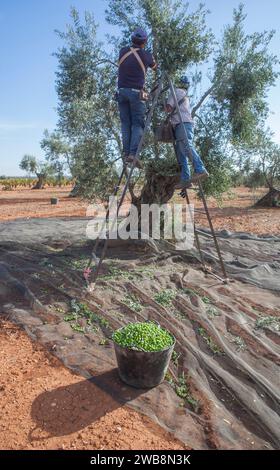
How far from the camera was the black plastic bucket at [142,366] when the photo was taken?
13.9 feet

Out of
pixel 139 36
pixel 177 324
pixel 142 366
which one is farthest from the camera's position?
pixel 139 36

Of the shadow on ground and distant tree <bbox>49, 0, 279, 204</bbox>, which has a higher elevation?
distant tree <bbox>49, 0, 279, 204</bbox>

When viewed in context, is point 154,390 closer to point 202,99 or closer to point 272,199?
point 202,99

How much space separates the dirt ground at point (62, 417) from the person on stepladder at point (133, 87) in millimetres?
3825

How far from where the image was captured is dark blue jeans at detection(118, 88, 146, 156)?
267 inches

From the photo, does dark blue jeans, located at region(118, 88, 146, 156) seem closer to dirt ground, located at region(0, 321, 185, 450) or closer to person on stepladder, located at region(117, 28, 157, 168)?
person on stepladder, located at region(117, 28, 157, 168)

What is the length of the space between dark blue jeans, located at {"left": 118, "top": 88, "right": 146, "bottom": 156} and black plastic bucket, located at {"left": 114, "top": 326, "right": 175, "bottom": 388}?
391 centimetres

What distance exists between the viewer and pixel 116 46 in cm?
946

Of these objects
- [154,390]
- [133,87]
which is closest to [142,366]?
[154,390]

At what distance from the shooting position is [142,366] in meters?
4.25

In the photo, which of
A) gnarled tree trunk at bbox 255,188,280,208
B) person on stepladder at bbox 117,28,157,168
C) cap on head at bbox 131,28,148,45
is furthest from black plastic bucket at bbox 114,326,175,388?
gnarled tree trunk at bbox 255,188,280,208

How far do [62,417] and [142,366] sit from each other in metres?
1.04

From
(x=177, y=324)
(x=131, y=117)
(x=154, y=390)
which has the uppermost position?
(x=131, y=117)

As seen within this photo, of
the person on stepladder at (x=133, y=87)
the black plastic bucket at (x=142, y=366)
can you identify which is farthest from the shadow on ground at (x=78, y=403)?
the person on stepladder at (x=133, y=87)
